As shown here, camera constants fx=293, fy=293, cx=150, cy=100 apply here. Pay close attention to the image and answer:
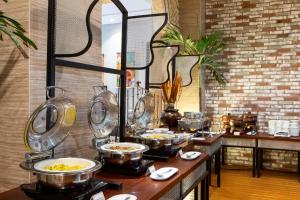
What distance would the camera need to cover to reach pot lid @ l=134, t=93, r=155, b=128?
255 cm

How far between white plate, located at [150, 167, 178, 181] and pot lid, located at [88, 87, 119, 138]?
0.41m

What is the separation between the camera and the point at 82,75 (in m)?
2.02

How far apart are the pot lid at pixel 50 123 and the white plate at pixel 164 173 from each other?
1.81 feet

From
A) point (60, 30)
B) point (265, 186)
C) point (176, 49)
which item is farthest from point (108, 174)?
point (265, 186)

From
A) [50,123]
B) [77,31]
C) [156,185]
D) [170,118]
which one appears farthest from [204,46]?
[50,123]

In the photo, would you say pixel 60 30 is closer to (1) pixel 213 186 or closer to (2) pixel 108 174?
(2) pixel 108 174

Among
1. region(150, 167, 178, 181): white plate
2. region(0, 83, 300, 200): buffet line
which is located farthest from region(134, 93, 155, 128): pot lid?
region(150, 167, 178, 181): white plate

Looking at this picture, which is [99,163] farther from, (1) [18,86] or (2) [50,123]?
(1) [18,86]

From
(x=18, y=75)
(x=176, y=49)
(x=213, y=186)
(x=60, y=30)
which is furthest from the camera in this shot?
(x=213, y=186)

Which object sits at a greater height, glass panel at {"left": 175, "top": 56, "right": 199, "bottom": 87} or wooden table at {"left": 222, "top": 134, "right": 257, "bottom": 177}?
glass panel at {"left": 175, "top": 56, "right": 199, "bottom": 87}

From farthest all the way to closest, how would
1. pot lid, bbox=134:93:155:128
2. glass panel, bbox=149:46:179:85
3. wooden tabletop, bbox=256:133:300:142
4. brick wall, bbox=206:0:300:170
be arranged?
brick wall, bbox=206:0:300:170
wooden tabletop, bbox=256:133:300:142
glass panel, bbox=149:46:179:85
pot lid, bbox=134:93:155:128

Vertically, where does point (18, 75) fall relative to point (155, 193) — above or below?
above

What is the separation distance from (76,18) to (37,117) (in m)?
0.83

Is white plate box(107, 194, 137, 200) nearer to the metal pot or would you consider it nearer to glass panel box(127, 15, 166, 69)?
the metal pot
